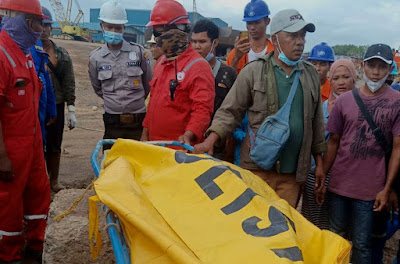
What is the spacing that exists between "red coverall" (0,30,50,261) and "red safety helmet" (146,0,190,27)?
1.09 metres

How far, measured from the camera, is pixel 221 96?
12.0 feet

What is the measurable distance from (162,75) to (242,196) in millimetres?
1700

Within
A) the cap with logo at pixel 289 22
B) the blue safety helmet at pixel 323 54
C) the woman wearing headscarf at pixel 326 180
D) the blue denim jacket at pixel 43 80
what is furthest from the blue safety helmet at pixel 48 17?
the woman wearing headscarf at pixel 326 180

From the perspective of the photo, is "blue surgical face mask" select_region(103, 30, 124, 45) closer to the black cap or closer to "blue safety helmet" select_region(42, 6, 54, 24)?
"blue safety helmet" select_region(42, 6, 54, 24)

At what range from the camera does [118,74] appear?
14.1ft

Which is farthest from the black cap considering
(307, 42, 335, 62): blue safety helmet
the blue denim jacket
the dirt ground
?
the blue denim jacket

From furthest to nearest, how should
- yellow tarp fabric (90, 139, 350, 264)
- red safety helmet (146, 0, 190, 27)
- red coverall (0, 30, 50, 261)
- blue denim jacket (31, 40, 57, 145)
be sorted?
1. blue denim jacket (31, 40, 57, 145)
2. red safety helmet (146, 0, 190, 27)
3. red coverall (0, 30, 50, 261)
4. yellow tarp fabric (90, 139, 350, 264)

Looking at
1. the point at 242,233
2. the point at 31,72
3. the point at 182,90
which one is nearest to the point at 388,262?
the point at 182,90

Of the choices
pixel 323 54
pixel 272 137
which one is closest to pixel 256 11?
pixel 323 54

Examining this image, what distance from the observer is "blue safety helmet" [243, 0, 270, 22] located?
4.11 meters

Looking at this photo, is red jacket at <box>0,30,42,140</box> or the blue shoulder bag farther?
red jacket at <box>0,30,42,140</box>

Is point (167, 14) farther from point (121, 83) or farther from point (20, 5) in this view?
point (121, 83)

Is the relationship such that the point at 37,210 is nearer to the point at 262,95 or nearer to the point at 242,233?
the point at 262,95

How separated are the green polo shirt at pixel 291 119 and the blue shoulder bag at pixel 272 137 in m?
0.05
